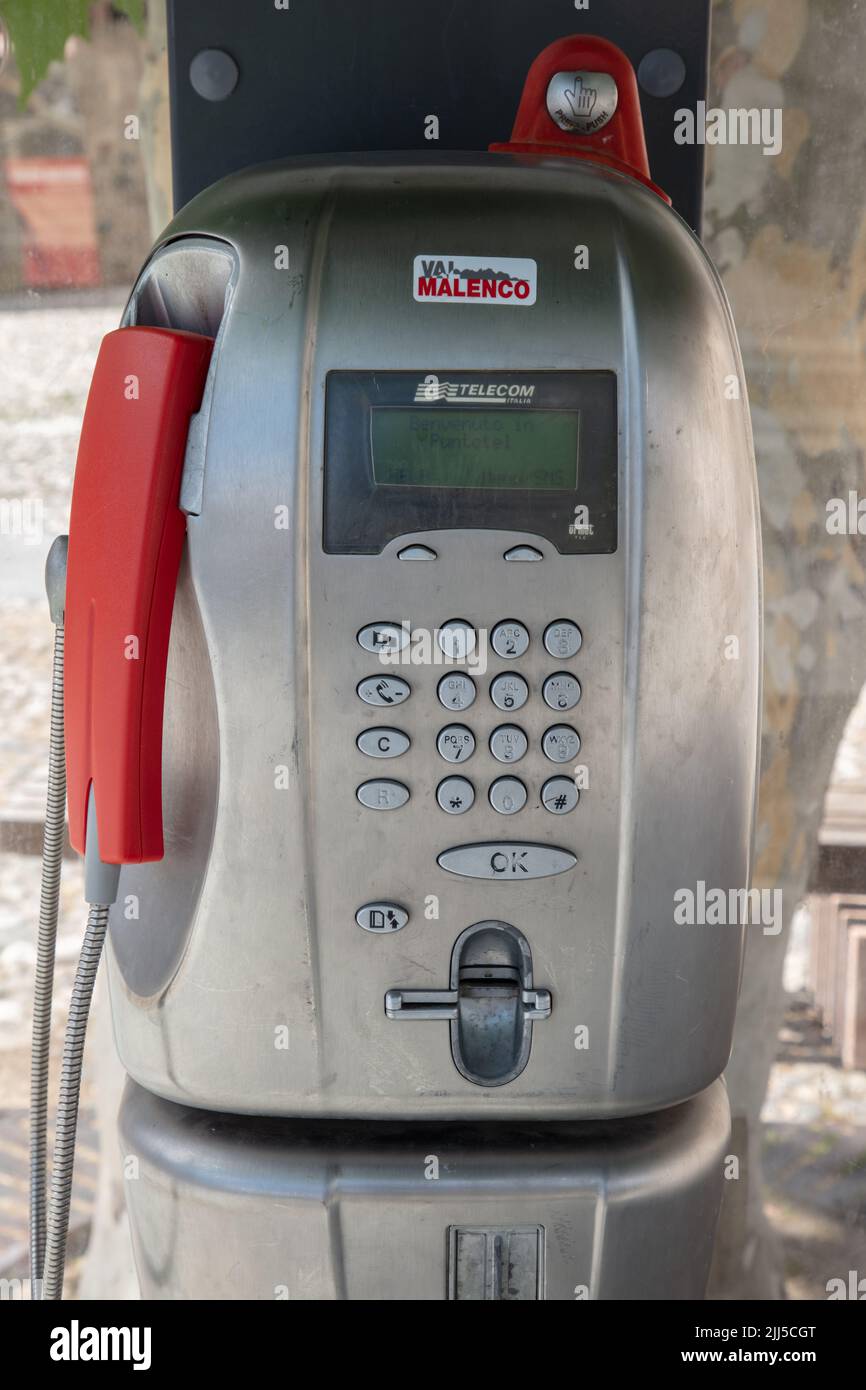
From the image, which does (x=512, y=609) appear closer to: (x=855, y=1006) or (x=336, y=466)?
(x=336, y=466)

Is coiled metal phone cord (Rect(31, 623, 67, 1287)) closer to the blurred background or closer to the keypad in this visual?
the keypad

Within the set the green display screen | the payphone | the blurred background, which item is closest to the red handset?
the payphone

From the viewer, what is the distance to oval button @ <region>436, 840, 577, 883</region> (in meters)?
0.77

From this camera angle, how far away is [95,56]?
54.8 inches

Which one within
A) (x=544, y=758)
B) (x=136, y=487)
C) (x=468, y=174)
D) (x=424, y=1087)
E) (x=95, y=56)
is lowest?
(x=424, y=1087)

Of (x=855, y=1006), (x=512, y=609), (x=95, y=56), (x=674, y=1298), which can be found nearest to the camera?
(x=512, y=609)

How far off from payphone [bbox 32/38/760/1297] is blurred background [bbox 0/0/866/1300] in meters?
0.66

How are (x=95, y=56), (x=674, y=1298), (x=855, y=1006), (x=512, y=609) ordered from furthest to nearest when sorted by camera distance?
(x=855, y=1006) < (x=95, y=56) < (x=674, y=1298) < (x=512, y=609)

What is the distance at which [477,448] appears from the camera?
761mm

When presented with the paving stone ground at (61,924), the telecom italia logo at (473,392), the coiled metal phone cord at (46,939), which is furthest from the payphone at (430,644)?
the paving stone ground at (61,924)

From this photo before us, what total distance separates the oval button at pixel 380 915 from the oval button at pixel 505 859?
0.14 ft

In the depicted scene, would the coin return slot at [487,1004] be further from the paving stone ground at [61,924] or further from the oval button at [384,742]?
the paving stone ground at [61,924]
